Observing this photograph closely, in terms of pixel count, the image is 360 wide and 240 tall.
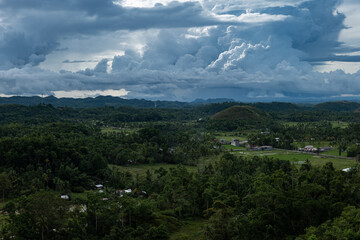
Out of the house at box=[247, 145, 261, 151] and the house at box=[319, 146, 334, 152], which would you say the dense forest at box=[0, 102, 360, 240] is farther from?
the house at box=[247, 145, 261, 151]

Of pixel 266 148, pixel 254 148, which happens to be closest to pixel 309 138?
pixel 266 148

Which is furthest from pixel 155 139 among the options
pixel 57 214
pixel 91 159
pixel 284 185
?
pixel 57 214

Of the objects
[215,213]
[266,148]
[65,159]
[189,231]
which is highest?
[65,159]

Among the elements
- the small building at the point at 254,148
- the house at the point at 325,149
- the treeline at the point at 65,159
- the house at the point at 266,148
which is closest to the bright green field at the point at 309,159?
the small building at the point at 254,148

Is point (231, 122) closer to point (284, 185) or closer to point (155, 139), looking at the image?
point (155, 139)

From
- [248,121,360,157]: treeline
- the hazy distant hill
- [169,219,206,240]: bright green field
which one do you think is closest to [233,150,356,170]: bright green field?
[248,121,360,157]: treeline

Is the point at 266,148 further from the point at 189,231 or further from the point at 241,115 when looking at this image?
the point at 241,115
